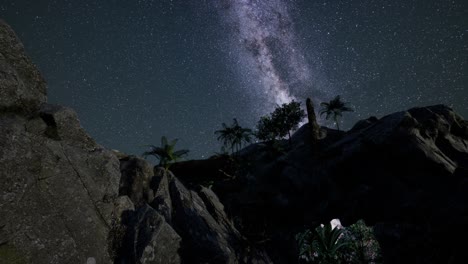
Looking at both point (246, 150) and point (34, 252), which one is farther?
point (246, 150)

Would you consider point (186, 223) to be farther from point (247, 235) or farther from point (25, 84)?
point (25, 84)

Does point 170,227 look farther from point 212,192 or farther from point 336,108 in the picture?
point 336,108

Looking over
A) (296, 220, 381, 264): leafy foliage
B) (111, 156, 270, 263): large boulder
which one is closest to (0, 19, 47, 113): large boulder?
(111, 156, 270, 263): large boulder

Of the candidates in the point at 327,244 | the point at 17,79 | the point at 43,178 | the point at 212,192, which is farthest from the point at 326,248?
the point at 17,79

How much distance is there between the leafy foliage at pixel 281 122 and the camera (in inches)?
1815

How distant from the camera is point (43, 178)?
8148mm

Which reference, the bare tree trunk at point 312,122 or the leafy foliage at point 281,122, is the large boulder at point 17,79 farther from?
the leafy foliage at point 281,122

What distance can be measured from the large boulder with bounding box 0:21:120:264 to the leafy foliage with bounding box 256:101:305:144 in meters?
37.1

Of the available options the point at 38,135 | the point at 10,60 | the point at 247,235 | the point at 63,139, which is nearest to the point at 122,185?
the point at 63,139

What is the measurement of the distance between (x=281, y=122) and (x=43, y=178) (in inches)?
1605

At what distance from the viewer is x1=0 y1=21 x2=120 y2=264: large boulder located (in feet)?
23.6

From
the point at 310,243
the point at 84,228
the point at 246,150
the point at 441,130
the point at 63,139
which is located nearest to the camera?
the point at 84,228

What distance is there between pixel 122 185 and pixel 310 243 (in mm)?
26762

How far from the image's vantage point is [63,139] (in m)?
10.0
